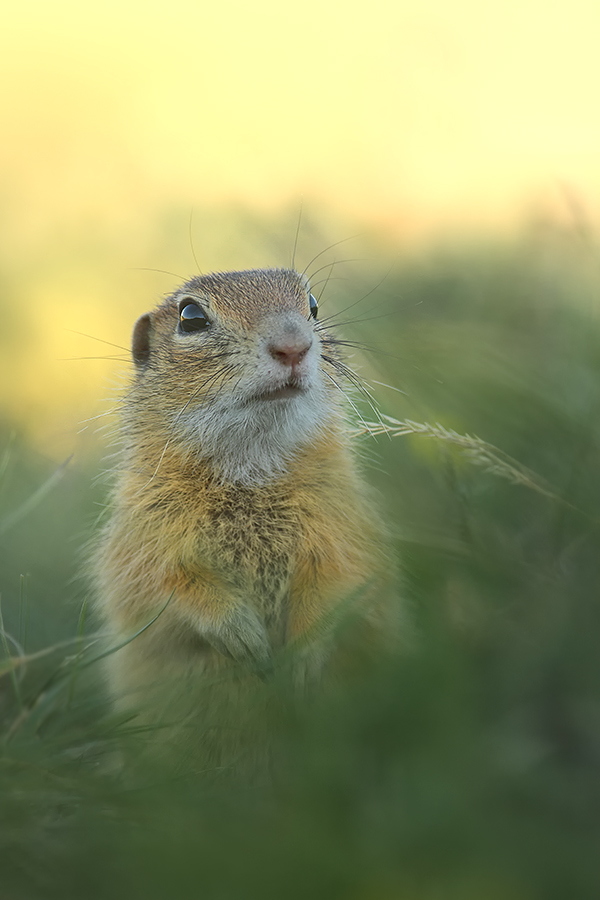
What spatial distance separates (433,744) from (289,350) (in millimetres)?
2144

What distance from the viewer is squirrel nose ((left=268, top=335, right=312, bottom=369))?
11.0ft

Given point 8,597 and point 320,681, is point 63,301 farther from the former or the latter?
point 320,681

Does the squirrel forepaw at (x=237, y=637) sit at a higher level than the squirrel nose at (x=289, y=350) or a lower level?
lower

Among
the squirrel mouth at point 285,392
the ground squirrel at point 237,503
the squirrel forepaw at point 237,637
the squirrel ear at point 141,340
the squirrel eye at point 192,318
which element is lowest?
the squirrel forepaw at point 237,637

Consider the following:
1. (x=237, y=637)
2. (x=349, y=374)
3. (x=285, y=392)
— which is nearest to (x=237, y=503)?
(x=285, y=392)

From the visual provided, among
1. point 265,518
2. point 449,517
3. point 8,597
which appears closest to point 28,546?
point 8,597

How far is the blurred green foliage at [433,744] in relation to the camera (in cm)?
122

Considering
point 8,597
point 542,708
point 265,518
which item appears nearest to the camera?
point 542,708

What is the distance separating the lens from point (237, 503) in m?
3.47

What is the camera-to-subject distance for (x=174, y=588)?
10.3ft

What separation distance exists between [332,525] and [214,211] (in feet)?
11.5

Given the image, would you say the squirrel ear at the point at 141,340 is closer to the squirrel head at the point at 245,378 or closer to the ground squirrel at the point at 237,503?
the squirrel head at the point at 245,378

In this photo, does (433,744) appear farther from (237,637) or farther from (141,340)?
(141,340)

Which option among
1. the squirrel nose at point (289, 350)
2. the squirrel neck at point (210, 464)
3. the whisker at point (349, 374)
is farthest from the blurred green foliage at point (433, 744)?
the whisker at point (349, 374)
